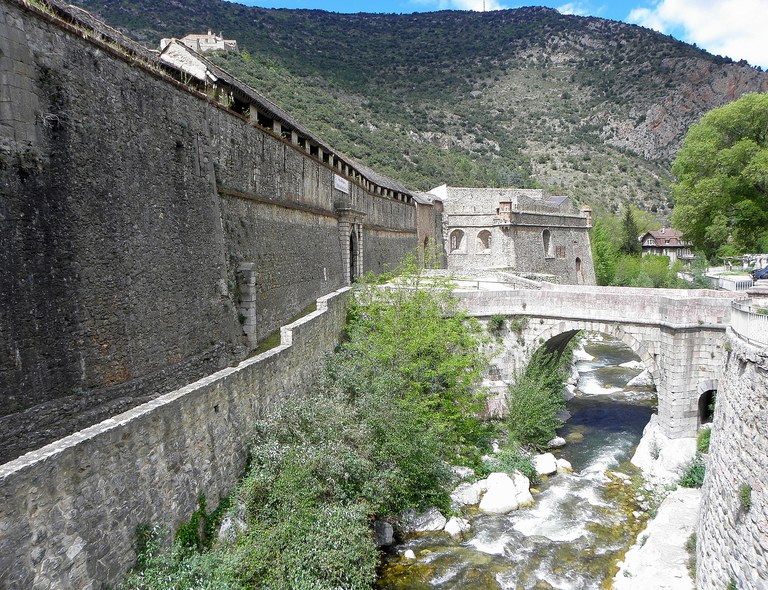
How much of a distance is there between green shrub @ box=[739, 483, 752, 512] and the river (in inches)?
147

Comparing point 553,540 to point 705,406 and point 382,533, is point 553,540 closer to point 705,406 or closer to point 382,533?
point 382,533

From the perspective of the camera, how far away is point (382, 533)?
10680mm

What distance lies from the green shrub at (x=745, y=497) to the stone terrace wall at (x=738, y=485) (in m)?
0.06

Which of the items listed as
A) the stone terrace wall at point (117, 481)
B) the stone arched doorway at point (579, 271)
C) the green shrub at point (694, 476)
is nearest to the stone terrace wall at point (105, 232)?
the stone terrace wall at point (117, 481)

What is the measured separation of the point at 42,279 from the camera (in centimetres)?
667

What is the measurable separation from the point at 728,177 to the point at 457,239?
19.4 metres

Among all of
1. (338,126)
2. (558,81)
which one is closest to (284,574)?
(338,126)

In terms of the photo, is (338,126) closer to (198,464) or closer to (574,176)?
(574,176)

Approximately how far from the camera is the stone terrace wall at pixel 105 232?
20.9 ft

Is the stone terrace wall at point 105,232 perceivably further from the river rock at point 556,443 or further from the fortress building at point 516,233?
the fortress building at point 516,233

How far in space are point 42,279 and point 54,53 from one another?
305 cm

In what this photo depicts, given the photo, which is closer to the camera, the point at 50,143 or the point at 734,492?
the point at 50,143

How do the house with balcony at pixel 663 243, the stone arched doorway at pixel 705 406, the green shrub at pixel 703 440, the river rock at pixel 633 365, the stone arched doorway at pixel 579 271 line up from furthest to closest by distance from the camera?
the house with balcony at pixel 663 243
the stone arched doorway at pixel 579 271
the river rock at pixel 633 365
the stone arched doorway at pixel 705 406
the green shrub at pixel 703 440

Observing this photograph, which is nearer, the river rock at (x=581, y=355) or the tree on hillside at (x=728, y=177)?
the tree on hillside at (x=728, y=177)
